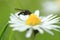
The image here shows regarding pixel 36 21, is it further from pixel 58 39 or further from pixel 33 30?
pixel 58 39

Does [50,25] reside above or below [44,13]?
below

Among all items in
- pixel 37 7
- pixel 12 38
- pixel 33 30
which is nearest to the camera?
pixel 33 30

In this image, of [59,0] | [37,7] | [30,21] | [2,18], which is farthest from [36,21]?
[59,0]

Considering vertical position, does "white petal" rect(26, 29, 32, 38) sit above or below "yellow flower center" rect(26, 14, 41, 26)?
below

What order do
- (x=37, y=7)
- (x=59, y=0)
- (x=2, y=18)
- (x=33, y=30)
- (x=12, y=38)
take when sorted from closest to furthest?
(x=33, y=30), (x=12, y=38), (x=2, y=18), (x=37, y=7), (x=59, y=0)

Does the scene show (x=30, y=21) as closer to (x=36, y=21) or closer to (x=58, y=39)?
(x=36, y=21)

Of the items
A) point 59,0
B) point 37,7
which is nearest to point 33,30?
point 37,7

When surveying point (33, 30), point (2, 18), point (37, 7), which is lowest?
point (33, 30)

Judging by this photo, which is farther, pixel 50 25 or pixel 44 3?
pixel 44 3

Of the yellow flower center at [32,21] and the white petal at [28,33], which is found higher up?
the yellow flower center at [32,21]
